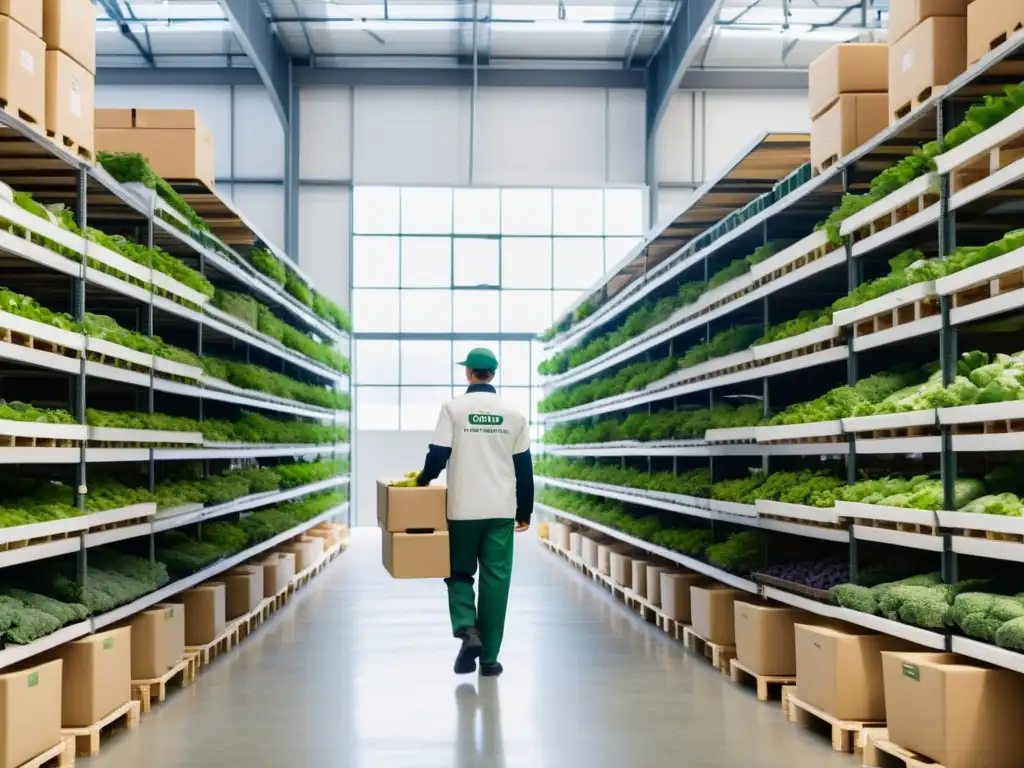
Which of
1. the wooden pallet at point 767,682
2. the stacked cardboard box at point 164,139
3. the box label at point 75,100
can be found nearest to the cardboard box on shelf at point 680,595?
the wooden pallet at point 767,682

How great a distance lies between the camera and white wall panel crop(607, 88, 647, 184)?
20406mm

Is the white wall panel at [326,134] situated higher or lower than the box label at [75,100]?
higher

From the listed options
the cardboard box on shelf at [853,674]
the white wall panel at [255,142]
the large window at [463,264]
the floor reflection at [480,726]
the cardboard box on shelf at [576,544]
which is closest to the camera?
the floor reflection at [480,726]

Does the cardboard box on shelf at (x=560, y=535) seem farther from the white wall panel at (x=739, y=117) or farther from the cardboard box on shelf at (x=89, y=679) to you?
the cardboard box on shelf at (x=89, y=679)

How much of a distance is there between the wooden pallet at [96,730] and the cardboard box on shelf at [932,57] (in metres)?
4.75

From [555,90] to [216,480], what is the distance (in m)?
12.8

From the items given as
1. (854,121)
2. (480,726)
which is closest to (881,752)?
(480,726)

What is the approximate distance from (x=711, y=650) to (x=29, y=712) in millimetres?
4483

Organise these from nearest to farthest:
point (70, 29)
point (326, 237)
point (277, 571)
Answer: point (70, 29) < point (277, 571) < point (326, 237)

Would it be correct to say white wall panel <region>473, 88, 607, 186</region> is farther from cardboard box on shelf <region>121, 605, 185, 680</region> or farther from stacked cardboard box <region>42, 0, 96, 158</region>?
cardboard box on shelf <region>121, 605, 185, 680</region>

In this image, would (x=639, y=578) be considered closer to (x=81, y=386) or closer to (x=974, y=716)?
(x=81, y=386)

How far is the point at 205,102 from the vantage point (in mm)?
20125

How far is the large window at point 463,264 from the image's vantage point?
20.8 meters

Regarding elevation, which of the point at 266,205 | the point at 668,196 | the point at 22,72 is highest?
the point at 668,196
